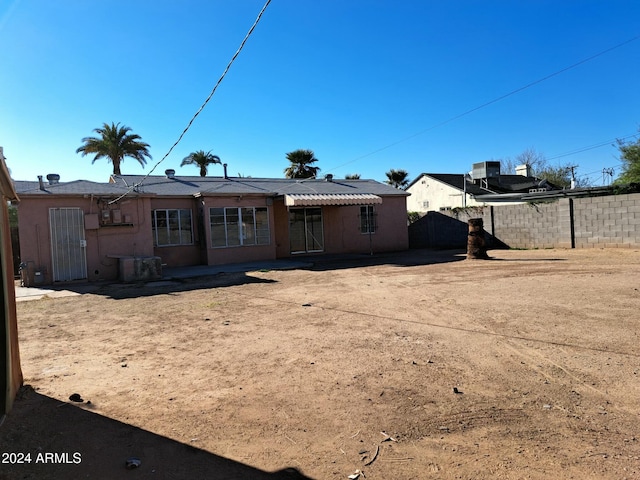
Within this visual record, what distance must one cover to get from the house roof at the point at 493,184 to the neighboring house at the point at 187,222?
27.5ft

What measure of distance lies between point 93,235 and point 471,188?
23.7 metres

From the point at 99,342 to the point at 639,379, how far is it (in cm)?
709

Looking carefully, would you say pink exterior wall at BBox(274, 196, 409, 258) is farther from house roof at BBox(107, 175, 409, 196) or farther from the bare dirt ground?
the bare dirt ground

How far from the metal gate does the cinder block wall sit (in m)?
18.3

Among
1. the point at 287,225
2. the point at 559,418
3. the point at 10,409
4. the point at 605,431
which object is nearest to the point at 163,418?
the point at 10,409

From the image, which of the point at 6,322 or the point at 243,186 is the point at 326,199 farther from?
the point at 6,322

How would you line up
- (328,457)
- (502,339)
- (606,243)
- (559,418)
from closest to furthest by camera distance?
1. (328,457)
2. (559,418)
3. (502,339)
4. (606,243)

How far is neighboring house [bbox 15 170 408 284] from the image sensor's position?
1431cm

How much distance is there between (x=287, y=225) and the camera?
68.3 ft

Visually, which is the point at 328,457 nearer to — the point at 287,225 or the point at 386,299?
the point at 386,299

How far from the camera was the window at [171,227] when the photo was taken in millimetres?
17594

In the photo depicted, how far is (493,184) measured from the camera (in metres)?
30.3

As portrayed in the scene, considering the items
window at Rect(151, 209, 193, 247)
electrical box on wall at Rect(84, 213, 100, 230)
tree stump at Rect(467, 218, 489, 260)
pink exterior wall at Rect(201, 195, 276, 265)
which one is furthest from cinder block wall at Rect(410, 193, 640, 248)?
electrical box on wall at Rect(84, 213, 100, 230)

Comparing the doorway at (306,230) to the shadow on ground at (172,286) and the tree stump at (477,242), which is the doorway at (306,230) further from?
the tree stump at (477,242)
